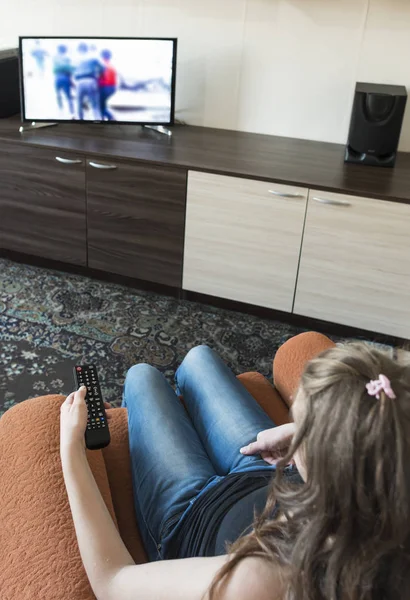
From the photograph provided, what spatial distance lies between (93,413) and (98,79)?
74.7 inches

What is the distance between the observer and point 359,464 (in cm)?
76

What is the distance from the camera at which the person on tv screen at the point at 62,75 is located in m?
2.74

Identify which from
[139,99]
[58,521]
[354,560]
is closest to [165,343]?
[139,99]

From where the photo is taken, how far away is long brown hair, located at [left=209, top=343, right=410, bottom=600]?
76cm

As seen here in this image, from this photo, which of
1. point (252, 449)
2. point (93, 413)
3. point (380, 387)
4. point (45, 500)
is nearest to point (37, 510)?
point (45, 500)

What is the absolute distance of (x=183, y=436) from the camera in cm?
133

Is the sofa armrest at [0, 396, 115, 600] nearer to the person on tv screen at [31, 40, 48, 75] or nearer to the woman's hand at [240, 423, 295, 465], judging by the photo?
the woman's hand at [240, 423, 295, 465]

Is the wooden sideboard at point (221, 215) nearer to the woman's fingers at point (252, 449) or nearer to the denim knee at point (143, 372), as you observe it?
the denim knee at point (143, 372)

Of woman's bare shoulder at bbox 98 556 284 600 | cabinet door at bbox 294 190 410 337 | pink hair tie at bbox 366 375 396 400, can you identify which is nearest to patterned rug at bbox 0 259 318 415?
cabinet door at bbox 294 190 410 337

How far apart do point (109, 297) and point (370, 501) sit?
2138mm

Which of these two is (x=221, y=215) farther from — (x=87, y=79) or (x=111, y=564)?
(x=111, y=564)

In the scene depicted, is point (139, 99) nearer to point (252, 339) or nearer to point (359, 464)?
point (252, 339)

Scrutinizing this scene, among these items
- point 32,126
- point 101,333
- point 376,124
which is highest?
point 376,124

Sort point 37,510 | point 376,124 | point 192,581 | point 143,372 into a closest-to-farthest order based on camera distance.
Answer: point 192,581 → point 37,510 → point 143,372 → point 376,124
